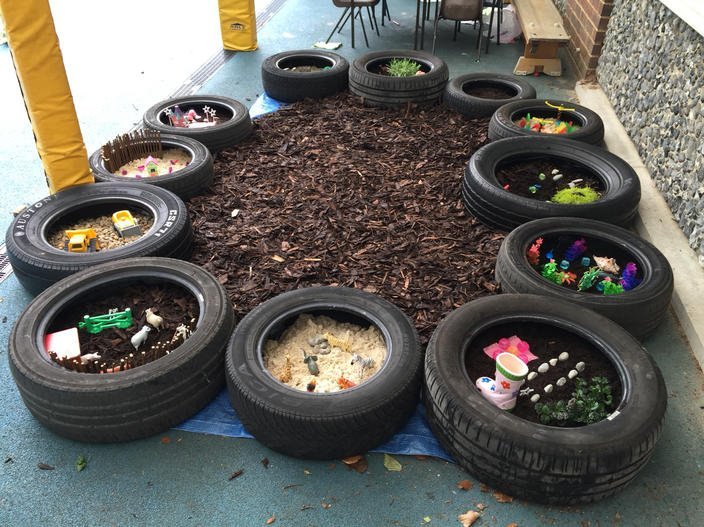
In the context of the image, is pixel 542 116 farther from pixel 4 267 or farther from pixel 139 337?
pixel 4 267

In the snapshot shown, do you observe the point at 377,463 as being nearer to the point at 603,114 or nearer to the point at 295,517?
the point at 295,517

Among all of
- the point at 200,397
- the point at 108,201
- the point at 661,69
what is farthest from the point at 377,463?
the point at 661,69

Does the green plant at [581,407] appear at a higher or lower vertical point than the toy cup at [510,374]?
lower

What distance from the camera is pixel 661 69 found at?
486cm

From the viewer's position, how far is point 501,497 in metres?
2.62

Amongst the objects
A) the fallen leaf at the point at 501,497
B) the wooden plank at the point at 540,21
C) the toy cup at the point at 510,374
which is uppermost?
the wooden plank at the point at 540,21

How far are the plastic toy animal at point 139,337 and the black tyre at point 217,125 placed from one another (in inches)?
97.2

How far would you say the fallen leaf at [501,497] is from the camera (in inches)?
→ 103

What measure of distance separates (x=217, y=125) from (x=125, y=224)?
67.7 inches

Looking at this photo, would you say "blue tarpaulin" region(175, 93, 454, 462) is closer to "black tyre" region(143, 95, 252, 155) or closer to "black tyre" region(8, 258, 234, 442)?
"black tyre" region(8, 258, 234, 442)

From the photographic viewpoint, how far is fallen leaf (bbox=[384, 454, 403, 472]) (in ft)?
9.00

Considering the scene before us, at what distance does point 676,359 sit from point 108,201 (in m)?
3.86

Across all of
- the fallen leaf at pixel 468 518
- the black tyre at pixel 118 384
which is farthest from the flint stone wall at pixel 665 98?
the black tyre at pixel 118 384

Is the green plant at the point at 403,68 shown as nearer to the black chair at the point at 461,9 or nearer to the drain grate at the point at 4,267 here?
the black chair at the point at 461,9
